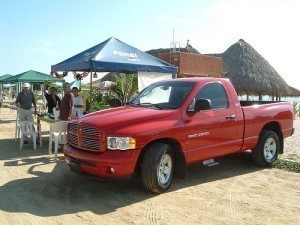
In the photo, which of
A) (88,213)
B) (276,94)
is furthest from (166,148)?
(276,94)

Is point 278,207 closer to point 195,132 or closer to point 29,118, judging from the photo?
point 195,132

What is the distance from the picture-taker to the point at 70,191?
19.5 ft

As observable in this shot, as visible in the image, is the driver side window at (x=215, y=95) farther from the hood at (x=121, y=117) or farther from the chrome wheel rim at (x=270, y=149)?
the chrome wheel rim at (x=270, y=149)

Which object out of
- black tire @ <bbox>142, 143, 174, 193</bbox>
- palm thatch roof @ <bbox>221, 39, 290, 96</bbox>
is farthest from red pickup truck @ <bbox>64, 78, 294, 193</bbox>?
palm thatch roof @ <bbox>221, 39, 290, 96</bbox>

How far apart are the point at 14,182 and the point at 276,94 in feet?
93.6

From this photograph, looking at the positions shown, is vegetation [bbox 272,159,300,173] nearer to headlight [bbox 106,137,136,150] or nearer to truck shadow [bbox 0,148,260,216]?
truck shadow [bbox 0,148,260,216]

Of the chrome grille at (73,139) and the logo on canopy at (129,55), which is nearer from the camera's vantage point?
the chrome grille at (73,139)

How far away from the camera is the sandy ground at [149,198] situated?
4.86m

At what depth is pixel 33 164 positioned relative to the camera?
25.9 feet

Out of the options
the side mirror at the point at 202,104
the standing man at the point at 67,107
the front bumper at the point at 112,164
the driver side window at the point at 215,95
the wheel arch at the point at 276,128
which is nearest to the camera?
the front bumper at the point at 112,164

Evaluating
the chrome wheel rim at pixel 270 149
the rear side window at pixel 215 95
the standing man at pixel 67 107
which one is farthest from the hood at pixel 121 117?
the chrome wheel rim at pixel 270 149

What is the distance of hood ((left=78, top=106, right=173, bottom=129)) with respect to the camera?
5645 mm

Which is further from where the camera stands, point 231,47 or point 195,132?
point 231,47

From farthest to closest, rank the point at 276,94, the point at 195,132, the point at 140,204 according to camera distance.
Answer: the point at 276,94
the point at 195,132
the point at 140,204
